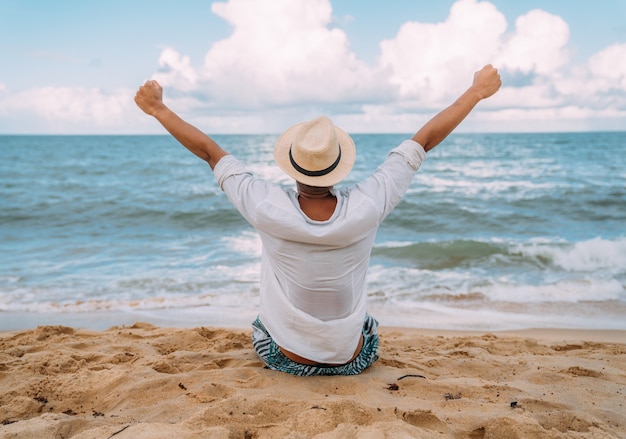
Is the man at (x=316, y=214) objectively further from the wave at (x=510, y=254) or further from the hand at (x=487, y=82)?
the wave at (x=510, y=254)

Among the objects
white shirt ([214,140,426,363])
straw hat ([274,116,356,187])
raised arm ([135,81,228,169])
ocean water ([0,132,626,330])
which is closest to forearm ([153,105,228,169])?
raised arm ([135,81,228,169])

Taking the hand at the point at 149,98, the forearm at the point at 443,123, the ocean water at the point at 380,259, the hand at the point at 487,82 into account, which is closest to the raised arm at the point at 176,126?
the hand at the point at 149,98

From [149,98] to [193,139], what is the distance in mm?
388

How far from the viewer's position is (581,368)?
362 centimetres

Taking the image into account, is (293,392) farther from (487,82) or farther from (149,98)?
(487,82)

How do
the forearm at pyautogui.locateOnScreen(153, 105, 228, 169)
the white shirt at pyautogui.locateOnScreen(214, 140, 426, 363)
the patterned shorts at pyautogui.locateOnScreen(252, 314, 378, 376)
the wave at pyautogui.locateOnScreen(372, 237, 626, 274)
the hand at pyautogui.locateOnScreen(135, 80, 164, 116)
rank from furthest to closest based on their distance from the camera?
the wave at pyautogui.locateOnScreen(372, 237, 626, 274)
the patterned shorts at pyautogui.locateOnScreen(252, 314, 378, 376)
the hand at pyautogui.locateOnScreen(135, 80, 164, 116)
the forearm at pyautogui.locateOnScreen(153, 105, 228, 169)
the white shirt at pyautogui.locateOnScreen(214, 140, 426, 363)

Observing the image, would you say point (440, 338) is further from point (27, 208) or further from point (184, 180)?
point (184, 180)

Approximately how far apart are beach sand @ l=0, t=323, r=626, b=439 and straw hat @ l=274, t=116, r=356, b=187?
115 cm

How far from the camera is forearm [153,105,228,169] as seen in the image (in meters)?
2.87

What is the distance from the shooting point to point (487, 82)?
10.2ft

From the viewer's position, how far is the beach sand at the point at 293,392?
2504mm

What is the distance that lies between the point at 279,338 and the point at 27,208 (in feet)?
49.5

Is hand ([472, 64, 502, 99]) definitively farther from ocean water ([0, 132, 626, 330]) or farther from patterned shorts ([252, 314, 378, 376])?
ocean water ([0, 132, 626, 330])

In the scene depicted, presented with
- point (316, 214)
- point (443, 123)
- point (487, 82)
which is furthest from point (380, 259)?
point (316, 214)
